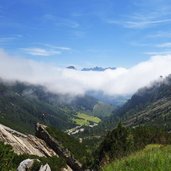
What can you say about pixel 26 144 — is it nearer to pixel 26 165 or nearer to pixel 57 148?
pixel 57 148

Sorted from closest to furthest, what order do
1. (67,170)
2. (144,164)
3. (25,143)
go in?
(144,164), (67,170), (25,143)

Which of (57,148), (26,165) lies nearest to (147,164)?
(26,165)

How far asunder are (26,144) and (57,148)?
12860 mm

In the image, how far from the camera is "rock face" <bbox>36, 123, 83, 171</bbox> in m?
120

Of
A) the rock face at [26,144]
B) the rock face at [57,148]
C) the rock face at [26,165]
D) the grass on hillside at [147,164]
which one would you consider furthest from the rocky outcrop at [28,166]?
the rock face at [57,148]

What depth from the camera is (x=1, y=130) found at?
113500 millimetres

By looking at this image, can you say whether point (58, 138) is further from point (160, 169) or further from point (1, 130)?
point (160, 169)

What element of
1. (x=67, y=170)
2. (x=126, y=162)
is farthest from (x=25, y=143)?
(x=126, y=162)

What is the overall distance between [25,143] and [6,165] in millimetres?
59769

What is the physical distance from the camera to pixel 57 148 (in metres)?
126

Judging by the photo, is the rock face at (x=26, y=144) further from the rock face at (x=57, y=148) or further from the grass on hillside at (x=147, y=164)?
the grass on hillside at (x=147, y=164)

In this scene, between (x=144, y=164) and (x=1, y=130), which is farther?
(x=1, y=130)

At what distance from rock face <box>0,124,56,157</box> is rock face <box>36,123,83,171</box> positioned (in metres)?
2.30

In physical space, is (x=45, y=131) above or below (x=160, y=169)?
below
